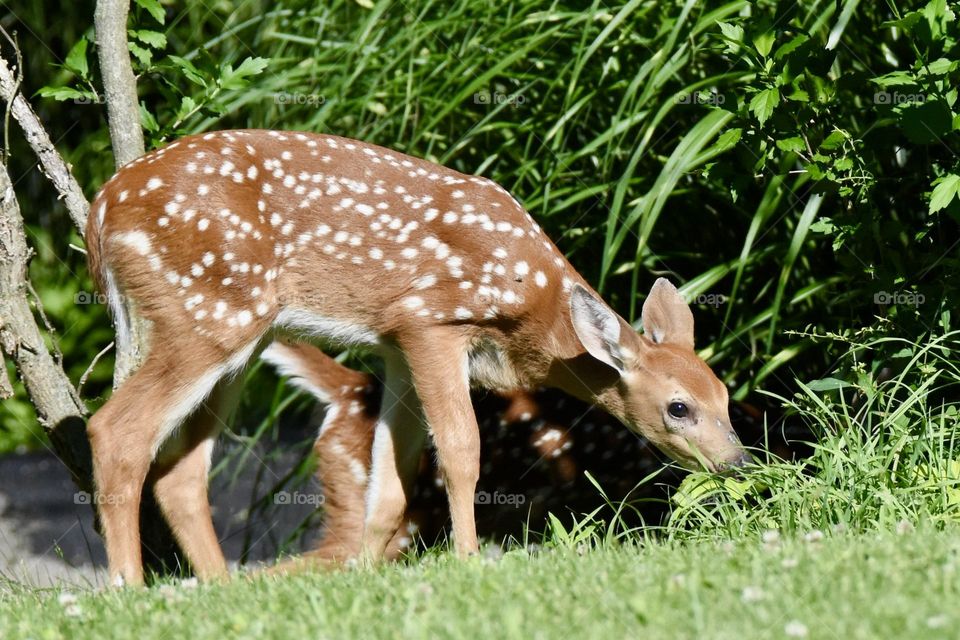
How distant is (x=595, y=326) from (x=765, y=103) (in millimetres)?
1009

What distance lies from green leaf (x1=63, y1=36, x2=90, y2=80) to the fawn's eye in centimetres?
258

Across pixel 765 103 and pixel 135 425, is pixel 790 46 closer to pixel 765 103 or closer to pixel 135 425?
pixel 765 103

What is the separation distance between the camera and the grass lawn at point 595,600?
2.79m

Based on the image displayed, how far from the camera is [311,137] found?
16.5 feet

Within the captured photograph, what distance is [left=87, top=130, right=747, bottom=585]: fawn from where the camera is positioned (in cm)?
461

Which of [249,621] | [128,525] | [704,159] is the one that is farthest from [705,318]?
[249,621]

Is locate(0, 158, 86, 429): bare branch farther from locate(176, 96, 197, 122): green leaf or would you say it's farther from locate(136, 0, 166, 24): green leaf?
locate(136, 0, 166, 24): green leaf

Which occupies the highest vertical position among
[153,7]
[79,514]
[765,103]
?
[153,7]

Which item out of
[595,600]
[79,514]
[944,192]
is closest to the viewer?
[595,600]

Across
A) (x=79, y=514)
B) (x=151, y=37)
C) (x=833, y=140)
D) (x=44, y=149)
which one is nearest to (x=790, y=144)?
(x=833, y=140)

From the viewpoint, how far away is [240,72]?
5.04 metres

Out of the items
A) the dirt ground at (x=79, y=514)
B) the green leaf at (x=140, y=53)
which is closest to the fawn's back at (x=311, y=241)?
the green leaf at (x=140, y=53)

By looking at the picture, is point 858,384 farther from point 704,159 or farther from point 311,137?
point 311,137

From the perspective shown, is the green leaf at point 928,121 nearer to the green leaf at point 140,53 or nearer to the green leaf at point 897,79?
the green leaf at point 897,79
